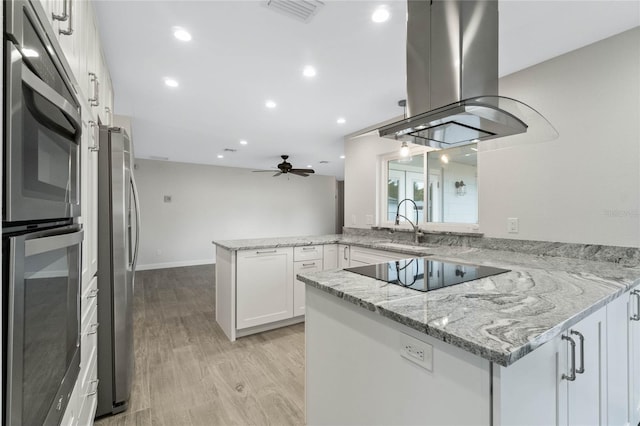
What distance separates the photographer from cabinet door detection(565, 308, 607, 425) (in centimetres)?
100

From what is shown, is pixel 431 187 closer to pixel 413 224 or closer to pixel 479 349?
pixel 413 224

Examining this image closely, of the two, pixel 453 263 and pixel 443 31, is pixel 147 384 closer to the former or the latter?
pixel 453 263

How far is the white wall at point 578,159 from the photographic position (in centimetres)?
190

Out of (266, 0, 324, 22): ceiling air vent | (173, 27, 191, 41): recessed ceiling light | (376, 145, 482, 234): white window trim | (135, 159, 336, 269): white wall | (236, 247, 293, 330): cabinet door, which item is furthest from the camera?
(135, 159, 336, 269): white wall

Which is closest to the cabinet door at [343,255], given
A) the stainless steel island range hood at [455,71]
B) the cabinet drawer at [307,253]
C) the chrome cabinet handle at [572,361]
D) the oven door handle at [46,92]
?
the cabinet drawer at [307,253]

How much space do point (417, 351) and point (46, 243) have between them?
108 cm

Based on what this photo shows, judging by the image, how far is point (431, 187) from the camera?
339 cm

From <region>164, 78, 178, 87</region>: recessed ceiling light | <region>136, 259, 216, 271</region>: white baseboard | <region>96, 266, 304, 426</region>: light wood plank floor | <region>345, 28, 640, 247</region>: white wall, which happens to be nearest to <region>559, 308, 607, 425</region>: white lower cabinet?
<region>345, 28, 640, 247</region>: white wall

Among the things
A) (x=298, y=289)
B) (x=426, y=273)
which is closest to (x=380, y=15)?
(x=426, y=273)

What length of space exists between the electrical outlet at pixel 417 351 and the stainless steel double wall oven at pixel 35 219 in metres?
0.98

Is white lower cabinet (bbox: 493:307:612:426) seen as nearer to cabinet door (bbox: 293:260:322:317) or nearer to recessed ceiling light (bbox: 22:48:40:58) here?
recessed ceiling light (bbox: 22:48:40:58)

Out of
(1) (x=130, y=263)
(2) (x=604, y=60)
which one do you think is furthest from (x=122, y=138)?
(2) (x=604, y=60)

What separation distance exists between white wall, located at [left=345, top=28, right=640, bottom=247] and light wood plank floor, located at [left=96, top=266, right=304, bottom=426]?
2.18m

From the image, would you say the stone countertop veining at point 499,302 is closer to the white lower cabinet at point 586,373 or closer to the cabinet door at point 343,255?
the white lower cabinet at point 586,373
